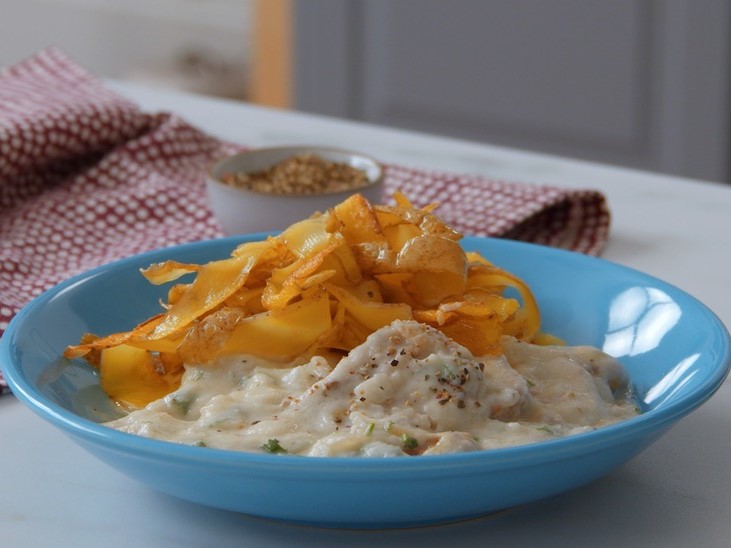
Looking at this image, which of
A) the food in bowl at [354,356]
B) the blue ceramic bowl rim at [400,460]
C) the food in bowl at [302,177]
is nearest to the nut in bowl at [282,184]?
the food in bowl at [302,177]

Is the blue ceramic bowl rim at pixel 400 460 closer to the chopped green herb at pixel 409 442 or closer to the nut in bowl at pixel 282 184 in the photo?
the chopped green herb at pixel 409 442

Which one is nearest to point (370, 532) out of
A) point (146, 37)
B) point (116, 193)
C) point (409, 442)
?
point (409, 442)

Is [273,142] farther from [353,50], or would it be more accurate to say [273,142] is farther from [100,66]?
[100,66]

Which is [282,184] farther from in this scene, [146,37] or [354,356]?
[146,37]

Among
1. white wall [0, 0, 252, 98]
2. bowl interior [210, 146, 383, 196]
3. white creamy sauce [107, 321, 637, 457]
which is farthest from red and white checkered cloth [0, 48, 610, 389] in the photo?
white wall [0, 0, 252, 98]

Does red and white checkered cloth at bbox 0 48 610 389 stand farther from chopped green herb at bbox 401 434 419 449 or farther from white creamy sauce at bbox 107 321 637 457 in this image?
chopped green herb at bbox 401 434 419 449

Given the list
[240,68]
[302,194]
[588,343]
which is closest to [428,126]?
[240,68]

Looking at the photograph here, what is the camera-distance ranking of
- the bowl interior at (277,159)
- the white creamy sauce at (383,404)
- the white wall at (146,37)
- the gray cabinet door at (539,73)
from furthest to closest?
1. the white wall at (146,37)
2. the gray cabinet door at (539,73)
3. the bowl interior at (277,159)
4. the white creamy sauce at (383,404)
